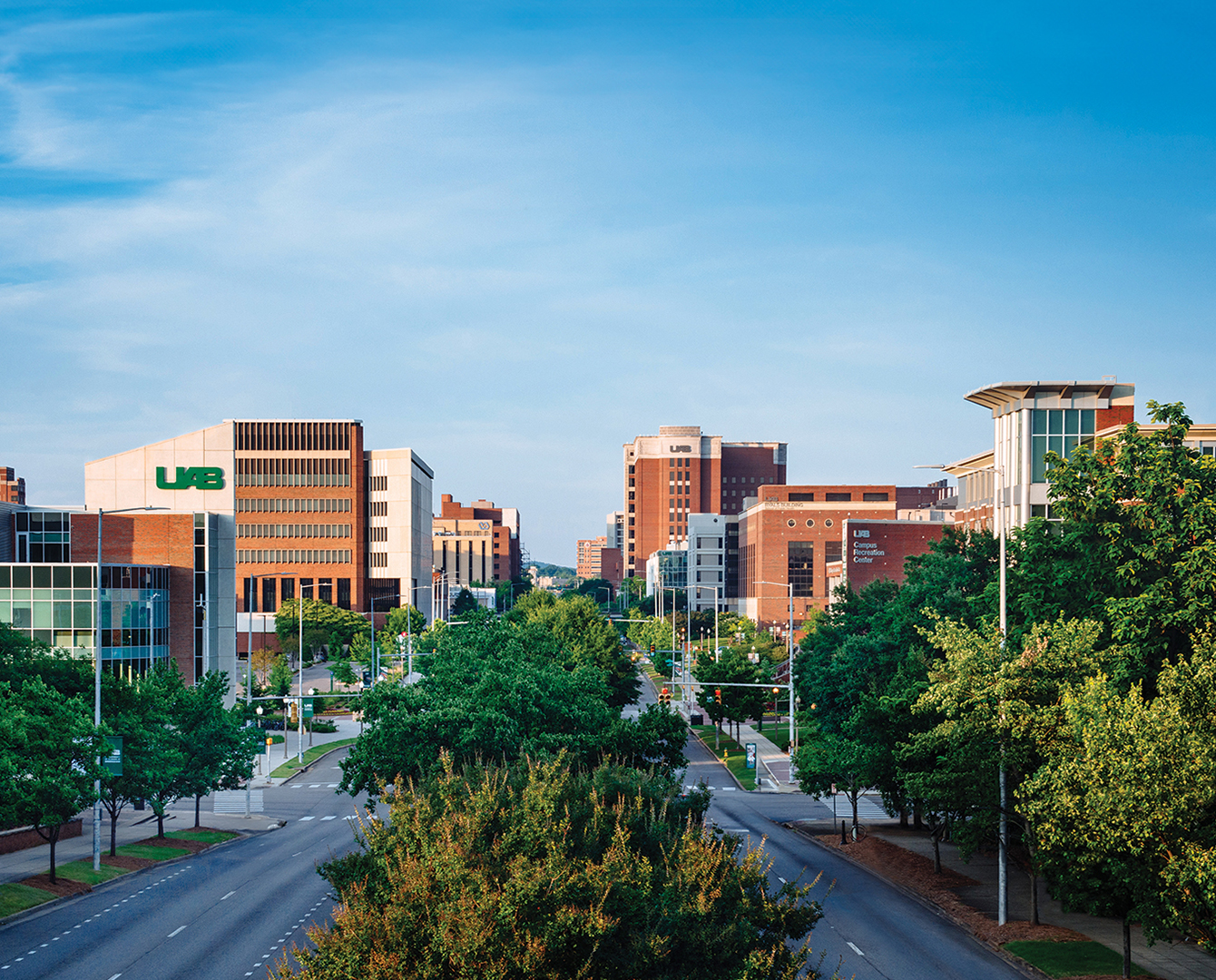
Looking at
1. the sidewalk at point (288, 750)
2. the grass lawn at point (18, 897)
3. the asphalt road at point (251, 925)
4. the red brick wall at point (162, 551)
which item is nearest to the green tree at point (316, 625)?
the sidewalk at point (288, 750)

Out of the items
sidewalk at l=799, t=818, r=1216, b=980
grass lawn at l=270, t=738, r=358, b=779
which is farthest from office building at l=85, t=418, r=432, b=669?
sidewalk at l=799, t=818, r=1216, b=980

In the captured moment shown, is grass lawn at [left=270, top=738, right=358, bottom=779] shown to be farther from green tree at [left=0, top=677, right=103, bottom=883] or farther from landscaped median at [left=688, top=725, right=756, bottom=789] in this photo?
green tree at [left=0, top=677, right=103, bottom=883]

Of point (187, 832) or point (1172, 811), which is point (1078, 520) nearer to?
point (1172, 811)

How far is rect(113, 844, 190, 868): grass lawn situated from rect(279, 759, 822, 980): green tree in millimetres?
28674

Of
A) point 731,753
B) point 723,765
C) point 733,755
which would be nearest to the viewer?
point 723,765

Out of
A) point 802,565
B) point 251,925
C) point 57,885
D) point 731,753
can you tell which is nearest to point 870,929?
point 251,925

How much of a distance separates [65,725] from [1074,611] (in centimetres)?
3235

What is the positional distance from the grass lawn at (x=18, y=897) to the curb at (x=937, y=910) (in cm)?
2786

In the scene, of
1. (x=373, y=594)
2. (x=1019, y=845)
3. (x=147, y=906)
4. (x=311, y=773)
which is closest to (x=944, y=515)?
(x=373, y=594)

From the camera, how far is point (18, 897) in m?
35.7

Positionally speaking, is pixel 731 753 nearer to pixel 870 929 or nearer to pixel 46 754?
pixel 870 929

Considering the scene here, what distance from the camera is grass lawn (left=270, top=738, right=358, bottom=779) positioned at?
71938 mm

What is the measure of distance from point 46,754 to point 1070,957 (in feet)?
100

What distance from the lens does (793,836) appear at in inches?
1961
